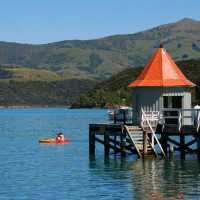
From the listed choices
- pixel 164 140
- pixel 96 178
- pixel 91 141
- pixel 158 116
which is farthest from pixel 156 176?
pixel 91 141

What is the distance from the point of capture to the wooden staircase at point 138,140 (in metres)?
52.1

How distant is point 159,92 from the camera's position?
178 ft

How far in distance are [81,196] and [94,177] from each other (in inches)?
309

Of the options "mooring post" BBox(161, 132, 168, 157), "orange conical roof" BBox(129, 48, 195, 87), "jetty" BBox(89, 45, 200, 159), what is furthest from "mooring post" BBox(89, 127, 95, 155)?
"mooring post" BBox(161, 132, 168, 157)

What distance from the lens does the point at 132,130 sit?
5256 centimetres

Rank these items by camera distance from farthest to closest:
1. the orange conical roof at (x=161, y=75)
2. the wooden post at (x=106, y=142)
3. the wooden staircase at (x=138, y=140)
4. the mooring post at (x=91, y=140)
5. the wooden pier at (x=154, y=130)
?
the mooring post at (x=91, y=140) < the wooden post at (x=106, y=142) < the orange conical roof at (x=161, y=75) < the wooden staircase at (x=138, y=140) < the wooden pier at (x=154, y=130)

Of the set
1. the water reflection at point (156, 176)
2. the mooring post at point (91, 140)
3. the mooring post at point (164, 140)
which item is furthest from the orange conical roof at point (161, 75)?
the water reflection at point (156, 176)

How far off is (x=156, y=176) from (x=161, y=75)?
1179 cm

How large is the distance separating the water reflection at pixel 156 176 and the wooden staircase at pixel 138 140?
0.64m

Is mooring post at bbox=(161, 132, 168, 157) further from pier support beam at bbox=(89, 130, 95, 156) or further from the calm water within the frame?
pier support beam at bbox=(89, 130, 95, 156)

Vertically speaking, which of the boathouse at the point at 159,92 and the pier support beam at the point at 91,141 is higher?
the boathouse at the point at 159,92

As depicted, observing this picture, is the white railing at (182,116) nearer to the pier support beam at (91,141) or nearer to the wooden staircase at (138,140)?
the wooden staircase at (138,140)

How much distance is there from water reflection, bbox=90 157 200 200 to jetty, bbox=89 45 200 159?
127cm

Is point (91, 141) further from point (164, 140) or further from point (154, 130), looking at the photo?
point (154, 130)
